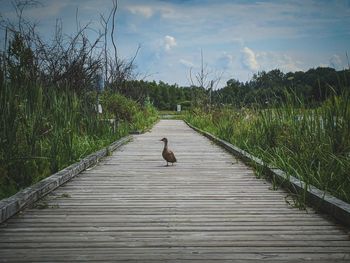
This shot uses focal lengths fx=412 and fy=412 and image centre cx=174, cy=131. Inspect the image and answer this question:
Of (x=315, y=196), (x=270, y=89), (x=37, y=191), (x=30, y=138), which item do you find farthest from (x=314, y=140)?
(x=30, y=138)

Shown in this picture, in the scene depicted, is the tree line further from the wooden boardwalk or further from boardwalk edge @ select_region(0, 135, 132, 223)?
boardwalk edge @ select_region(0, 135, 132, 223)

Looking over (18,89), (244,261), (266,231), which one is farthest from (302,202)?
(18,89)

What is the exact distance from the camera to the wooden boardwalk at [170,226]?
2713mm

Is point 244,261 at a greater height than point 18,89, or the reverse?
point 18,89

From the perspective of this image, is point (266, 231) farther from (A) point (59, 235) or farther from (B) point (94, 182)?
(B) point (94, 182)

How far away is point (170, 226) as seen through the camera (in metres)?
3.40

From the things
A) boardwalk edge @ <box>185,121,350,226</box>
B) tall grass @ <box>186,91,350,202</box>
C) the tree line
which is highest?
the tree line

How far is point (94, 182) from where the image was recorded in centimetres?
570

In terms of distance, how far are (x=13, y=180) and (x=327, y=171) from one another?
357 cm

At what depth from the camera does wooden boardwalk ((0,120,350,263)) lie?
271 centimetres

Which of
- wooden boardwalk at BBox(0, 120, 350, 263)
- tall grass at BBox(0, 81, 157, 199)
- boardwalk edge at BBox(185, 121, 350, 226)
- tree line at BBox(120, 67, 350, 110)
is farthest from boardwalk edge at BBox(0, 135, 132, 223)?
tree line at BBox(120, 67, 350, 110)

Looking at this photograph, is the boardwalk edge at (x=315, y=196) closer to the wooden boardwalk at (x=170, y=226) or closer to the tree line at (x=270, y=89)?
the wooden boardwalk at (x=170, y=226)

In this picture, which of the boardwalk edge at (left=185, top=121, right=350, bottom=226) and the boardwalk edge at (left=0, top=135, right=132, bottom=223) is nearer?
the boardwalk edge at (left=185, top=121, right=350, bottom=226)

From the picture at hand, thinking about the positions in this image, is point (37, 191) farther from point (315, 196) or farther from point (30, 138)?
point (315, 196)
